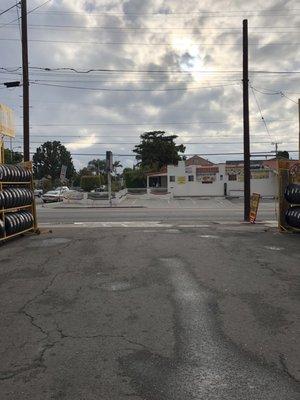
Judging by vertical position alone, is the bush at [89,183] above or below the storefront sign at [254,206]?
above

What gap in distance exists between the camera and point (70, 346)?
17.0 ft

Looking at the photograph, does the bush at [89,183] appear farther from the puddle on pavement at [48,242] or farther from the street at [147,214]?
the puddle on pavement at [48,242]

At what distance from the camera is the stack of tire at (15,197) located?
12969 millimetres

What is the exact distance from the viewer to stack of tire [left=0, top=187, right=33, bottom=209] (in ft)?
42.5

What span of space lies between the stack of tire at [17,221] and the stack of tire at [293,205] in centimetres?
806

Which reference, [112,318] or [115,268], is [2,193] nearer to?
[115,268]

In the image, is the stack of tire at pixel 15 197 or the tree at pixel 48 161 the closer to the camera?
the stack of tire at pixel 15 197

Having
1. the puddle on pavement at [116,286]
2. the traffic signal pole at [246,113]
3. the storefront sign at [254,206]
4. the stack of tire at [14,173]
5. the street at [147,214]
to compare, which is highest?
the traffic signal pole at [246,113]

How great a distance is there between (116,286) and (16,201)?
7083mm

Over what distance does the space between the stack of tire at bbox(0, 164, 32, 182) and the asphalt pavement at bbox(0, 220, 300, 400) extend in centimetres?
306

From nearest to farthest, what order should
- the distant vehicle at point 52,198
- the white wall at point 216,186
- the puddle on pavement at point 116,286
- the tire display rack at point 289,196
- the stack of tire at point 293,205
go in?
the puddle on pavement at point 116,286
the stack of tire at point 293,205
the tire display rack at point 289,196
the distant vehicle at point 52,198
the white wall at point 216,186

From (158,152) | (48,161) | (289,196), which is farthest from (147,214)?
(48,161)

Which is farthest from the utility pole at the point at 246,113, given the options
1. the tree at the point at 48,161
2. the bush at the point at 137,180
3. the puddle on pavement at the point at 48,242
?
the tree at the point at 48,161

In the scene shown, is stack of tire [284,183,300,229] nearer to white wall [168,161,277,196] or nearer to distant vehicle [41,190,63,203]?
distant vehicle [41,190,63,203]
